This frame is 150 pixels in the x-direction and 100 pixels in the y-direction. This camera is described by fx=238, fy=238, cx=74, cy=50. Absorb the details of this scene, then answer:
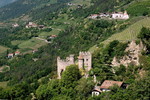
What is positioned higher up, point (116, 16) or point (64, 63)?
point (116, 16)

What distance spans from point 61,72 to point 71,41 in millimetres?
46501

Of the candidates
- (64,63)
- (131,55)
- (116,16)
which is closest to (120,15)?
(116,16)

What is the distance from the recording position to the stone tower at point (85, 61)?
43.7 m

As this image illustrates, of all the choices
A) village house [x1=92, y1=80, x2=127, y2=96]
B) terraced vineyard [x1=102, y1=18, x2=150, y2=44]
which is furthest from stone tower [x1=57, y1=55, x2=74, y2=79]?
terraced vineyard [x1=102, y1=18, x2=150, y2=44]

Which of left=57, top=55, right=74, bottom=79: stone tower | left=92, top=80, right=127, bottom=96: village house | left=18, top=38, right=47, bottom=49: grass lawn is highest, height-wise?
left=18, top=38, right=47, bottom=49: grass lawn

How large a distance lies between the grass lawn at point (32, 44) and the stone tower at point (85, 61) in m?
77.2

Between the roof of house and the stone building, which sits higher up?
the stone building

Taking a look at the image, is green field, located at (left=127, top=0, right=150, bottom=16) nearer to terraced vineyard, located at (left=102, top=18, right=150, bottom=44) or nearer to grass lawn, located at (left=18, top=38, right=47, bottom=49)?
terraced vineyard, located at (left=102, top=18, right=150, bottom=44)

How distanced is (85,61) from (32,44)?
3213 inches

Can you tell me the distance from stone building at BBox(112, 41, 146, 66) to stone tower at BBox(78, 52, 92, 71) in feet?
17.0

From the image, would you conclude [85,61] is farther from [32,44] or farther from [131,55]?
[32,44]

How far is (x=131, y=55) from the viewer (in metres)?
45.2

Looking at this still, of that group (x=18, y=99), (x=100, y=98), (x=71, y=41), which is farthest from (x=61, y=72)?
(x=71, y=41)

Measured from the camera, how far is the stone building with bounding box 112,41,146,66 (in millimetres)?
44481
